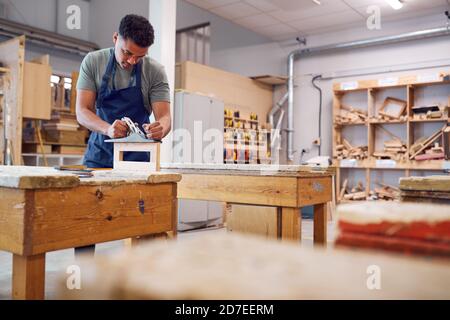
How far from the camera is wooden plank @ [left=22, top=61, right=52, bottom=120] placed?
5.77m

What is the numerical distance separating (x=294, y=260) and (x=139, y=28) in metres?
1.90

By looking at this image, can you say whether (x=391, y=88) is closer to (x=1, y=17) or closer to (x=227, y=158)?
(x=227, y=158)

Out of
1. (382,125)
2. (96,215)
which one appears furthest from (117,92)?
(382,125)

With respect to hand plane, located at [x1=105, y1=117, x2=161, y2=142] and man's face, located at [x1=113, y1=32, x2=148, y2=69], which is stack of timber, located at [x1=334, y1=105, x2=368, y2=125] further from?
hand plane, located at [x1=105, y1=117, x2=161, y2=142]

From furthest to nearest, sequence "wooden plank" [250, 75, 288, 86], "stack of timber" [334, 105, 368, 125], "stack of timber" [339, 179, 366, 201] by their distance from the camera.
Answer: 1. "wooden plank" [250, 75, 288, 86]
2. "stack of timber" [334, 105, 368, 125]
3. "stack of timber" [339, 179, 366, 201]

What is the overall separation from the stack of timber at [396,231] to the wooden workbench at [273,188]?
5.93 feet

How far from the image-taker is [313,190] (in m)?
2.72

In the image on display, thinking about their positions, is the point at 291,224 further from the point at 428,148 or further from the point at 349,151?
the point at 349,151

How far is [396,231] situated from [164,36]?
5324 millimetres

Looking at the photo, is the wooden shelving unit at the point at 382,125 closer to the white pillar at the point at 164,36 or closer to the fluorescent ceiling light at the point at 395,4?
the fluorescent ceiling light at the point at 395,4

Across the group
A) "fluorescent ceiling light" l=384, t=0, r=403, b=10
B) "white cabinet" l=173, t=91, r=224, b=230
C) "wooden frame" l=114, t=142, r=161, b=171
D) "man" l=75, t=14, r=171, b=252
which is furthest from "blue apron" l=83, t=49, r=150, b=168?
"fluorescent ceiling light" l=384, t=0, r=403, b=10

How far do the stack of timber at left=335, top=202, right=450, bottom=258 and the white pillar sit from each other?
501cm

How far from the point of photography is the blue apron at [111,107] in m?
2.46

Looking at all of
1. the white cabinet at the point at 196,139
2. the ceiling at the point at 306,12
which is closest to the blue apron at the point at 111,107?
the white cabinet at the point at 196,139
